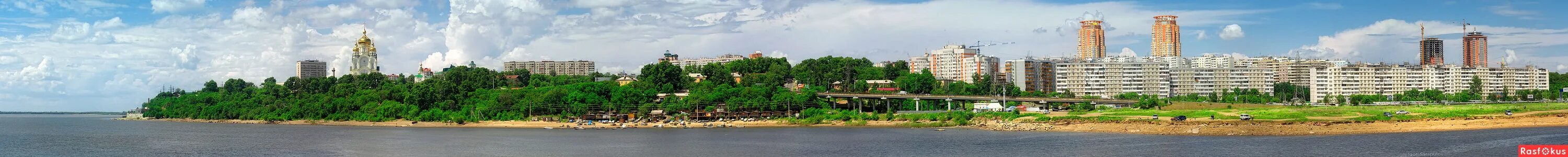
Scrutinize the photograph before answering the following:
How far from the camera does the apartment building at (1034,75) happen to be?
476 feet

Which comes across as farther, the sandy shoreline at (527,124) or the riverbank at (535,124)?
the sandy shoreline at (527,124)

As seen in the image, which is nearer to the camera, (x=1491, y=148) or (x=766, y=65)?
(x=1491, y=148)

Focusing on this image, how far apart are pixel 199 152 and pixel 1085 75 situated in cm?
10021

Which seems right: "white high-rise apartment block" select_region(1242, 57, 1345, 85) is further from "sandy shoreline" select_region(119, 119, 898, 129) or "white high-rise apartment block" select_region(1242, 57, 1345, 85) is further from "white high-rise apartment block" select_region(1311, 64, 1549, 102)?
"sandy shoreline" select_region(119, 119, 898, 129)

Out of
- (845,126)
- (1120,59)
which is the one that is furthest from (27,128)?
(1120,59)

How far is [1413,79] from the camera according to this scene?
142m

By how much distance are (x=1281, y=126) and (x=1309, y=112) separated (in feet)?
57.5

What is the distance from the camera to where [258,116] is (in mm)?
118500

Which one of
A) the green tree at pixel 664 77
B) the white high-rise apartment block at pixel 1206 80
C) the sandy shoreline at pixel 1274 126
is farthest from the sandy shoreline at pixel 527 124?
the white high-rise apartment block at pixel 1206 80

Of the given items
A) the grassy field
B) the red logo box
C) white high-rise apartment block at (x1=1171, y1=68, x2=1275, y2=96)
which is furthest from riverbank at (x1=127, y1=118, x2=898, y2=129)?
white high-rise apartment block at (x1=1171, y1=68, x2=1275, y2=96)

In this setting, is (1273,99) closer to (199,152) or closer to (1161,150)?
(1161,150)

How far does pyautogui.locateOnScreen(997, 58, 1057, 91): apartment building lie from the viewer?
145m

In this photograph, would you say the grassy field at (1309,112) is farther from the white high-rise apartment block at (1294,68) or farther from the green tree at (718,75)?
the white high-rise apartment block at (1294,68)

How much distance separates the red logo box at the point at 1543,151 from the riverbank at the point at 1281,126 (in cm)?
1228
